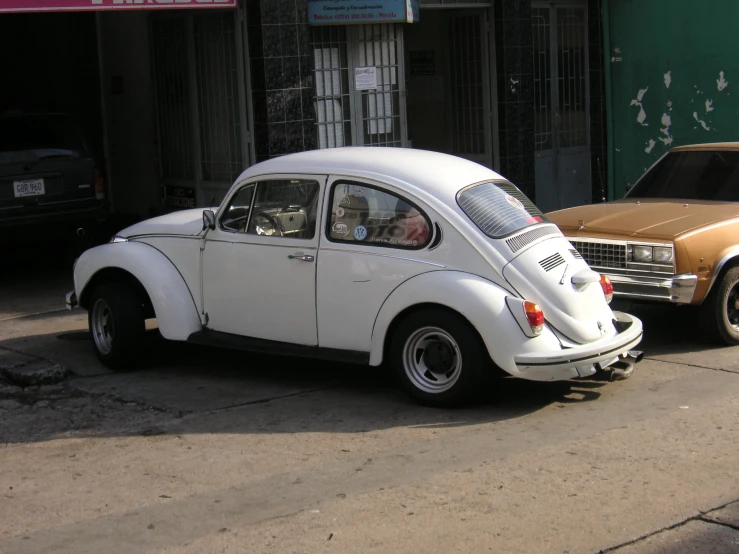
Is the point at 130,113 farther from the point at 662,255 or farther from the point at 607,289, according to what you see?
the point at 607,289

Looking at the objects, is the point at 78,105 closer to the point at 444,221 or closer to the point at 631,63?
the point at 631,63

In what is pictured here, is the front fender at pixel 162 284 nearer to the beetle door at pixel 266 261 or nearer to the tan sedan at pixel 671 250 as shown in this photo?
the beetle door at pixel 266 261

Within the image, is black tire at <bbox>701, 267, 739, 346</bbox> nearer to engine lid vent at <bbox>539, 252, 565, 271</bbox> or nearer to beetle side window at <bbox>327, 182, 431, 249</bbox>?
engine lid vent at <bbox>539, 252, 565, 271</bbox>

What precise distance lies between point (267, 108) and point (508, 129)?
3979mm

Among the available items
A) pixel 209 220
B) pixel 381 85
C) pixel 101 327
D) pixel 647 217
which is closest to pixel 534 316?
pixel 209 220

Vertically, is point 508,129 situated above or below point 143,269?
above

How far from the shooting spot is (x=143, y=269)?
318 inches

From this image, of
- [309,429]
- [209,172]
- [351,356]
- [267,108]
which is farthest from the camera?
[209,172]

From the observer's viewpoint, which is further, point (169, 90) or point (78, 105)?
point (78, 105)

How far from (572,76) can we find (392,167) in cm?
917

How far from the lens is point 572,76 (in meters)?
15.9

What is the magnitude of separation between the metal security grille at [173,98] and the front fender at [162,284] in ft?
18.2

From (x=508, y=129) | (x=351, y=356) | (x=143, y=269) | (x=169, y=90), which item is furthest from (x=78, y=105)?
(x=351, y=356)

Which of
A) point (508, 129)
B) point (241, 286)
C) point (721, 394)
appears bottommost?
point (721, 394)
